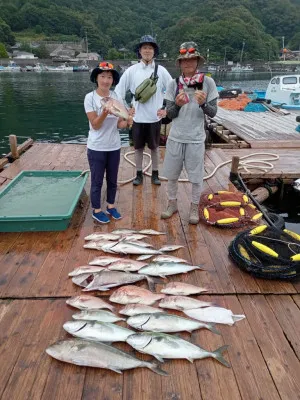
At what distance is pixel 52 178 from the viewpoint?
5.31 metres

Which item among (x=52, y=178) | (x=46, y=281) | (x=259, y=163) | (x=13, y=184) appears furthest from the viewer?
(x=259, y=163)

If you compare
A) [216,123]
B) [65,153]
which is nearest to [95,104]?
[65,153]

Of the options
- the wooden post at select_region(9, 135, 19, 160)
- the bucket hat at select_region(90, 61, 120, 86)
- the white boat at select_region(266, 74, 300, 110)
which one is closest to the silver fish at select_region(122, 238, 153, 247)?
the bucket hat at select_region(90, 61, 120, 86)

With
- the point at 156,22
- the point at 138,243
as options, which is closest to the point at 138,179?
the point at 138,243

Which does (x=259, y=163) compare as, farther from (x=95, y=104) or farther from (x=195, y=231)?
(x=95, y=104)

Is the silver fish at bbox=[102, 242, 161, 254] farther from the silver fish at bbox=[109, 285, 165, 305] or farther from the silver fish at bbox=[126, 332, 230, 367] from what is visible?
the silver fish at bbox=[126, 332, 230, 367]

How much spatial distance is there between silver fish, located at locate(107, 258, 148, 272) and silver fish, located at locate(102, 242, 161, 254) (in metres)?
0.24

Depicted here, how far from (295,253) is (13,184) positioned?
13.8ft

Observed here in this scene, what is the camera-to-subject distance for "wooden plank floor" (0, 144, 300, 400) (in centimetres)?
210

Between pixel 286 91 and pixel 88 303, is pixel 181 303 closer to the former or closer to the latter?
pixel 88 303

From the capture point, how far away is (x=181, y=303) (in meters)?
2.82

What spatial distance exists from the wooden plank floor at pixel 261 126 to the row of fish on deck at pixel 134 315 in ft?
23.1

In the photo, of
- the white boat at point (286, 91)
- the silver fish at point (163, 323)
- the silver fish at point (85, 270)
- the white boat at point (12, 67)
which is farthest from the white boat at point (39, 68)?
the silver fish at point (163, 323)

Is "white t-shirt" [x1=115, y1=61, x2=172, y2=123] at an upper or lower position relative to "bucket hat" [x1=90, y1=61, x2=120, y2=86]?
lower
